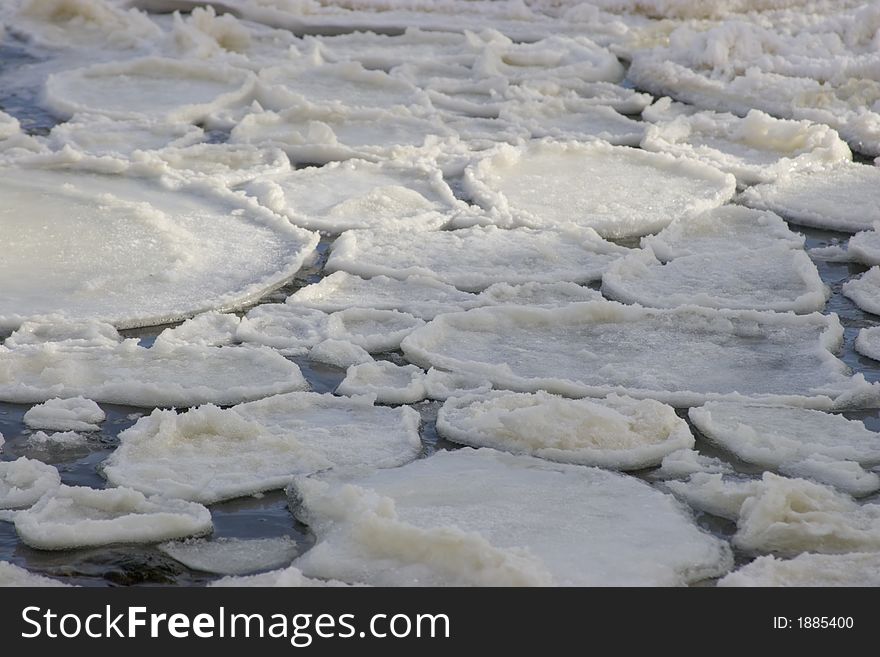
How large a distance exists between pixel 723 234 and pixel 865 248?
40 centimetres

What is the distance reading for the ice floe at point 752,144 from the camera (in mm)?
4629

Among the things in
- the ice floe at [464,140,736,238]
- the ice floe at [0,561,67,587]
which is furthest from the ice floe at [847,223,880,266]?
the ice floe at [0,561,67,587]

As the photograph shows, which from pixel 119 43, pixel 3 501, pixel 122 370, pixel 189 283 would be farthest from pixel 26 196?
pixel 119 43

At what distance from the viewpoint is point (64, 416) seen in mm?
2717

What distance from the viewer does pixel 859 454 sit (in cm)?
259

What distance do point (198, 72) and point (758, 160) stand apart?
2.29 meters

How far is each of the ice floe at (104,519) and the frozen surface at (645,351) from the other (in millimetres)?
852

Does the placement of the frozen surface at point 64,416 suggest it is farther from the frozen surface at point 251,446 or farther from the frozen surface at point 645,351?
the frozen surface at point 645,351

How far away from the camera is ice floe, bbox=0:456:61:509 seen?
7.79 ft

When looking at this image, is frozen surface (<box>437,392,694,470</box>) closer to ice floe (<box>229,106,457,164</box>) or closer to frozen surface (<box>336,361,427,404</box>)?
frozen surface (<box>336,361,427,404</box>)

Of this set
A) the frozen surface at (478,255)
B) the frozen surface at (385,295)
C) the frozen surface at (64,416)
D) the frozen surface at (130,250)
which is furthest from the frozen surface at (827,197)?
the frozen surface at (64,416)

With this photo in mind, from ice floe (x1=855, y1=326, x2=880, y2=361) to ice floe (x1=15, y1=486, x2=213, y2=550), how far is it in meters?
1.64

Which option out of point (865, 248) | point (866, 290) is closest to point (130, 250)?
point (866, 290)

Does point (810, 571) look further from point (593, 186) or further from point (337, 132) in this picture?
point (337, 132)
